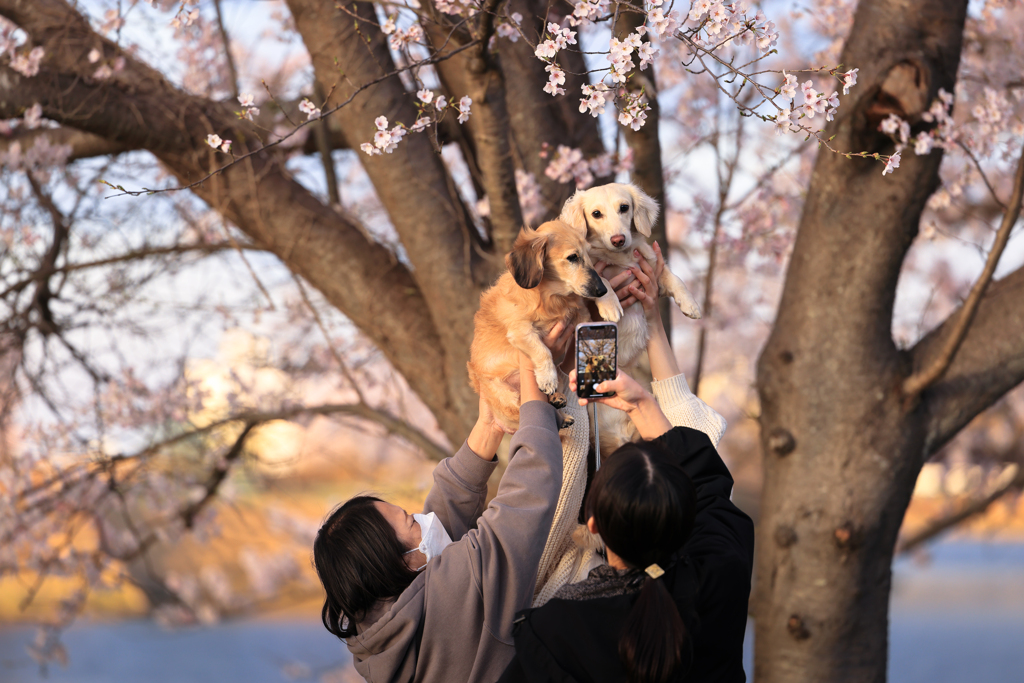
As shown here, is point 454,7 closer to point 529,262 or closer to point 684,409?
point 529,262

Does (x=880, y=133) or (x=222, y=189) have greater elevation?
(x=880, y=133)

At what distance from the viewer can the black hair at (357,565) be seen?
154 centimetres

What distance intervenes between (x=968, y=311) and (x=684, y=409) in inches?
59.2

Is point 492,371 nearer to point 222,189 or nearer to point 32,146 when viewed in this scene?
point 222,189

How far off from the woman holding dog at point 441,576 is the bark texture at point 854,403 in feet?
5.98

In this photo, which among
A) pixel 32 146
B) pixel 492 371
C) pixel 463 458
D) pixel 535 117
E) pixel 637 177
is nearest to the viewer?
pixel 463 458

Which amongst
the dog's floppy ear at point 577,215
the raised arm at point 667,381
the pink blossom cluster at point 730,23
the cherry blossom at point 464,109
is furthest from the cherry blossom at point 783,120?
the cherry blossom at point 464,109

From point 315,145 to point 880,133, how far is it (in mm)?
2904

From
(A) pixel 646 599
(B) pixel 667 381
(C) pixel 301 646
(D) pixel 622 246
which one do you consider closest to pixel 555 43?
(D) pixel 622 246

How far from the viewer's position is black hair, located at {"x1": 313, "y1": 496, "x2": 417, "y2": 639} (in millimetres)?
1539

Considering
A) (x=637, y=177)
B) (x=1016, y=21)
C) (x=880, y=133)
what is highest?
(x=1016, y=21)

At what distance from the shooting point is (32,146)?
3.81 meters

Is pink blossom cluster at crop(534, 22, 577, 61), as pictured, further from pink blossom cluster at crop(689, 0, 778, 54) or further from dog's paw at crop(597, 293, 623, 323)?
dog's paw at crop(597, 293, 623, 323)

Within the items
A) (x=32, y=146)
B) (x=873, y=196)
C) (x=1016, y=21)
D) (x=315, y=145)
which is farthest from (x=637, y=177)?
(x=1016, y=21)
